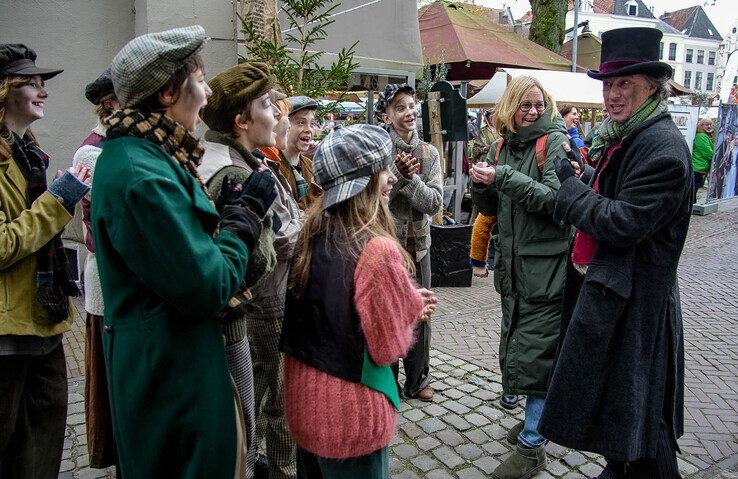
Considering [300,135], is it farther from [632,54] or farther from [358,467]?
[358,467]

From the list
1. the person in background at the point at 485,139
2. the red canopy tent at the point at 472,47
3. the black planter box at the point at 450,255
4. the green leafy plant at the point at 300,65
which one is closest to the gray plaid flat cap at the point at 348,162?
the green leafy plant at the point at 300,65

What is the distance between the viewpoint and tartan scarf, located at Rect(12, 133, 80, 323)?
2.59 metres

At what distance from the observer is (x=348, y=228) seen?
206 centimetres

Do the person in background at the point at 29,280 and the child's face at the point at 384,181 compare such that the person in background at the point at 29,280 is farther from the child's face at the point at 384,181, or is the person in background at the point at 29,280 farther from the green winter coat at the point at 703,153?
the green winter coat at the point at 703,153

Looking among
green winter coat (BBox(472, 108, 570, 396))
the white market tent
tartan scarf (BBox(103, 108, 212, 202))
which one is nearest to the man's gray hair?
green winter coat (BBox(472, 108, 570, 396))

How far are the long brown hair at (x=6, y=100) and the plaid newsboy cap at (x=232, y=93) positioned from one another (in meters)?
0.86

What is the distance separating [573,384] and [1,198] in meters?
2.73

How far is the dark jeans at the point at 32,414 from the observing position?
2592 mm

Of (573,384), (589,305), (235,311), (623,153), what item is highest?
(623,153)

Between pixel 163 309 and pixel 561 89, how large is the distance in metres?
10.4

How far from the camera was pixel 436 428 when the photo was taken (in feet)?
12.8

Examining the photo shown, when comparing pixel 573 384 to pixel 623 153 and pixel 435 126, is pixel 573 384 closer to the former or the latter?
pixel 623 153

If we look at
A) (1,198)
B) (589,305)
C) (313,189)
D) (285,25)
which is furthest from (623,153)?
(285,25)

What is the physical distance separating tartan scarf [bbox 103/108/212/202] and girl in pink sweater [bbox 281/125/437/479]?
484 mm
